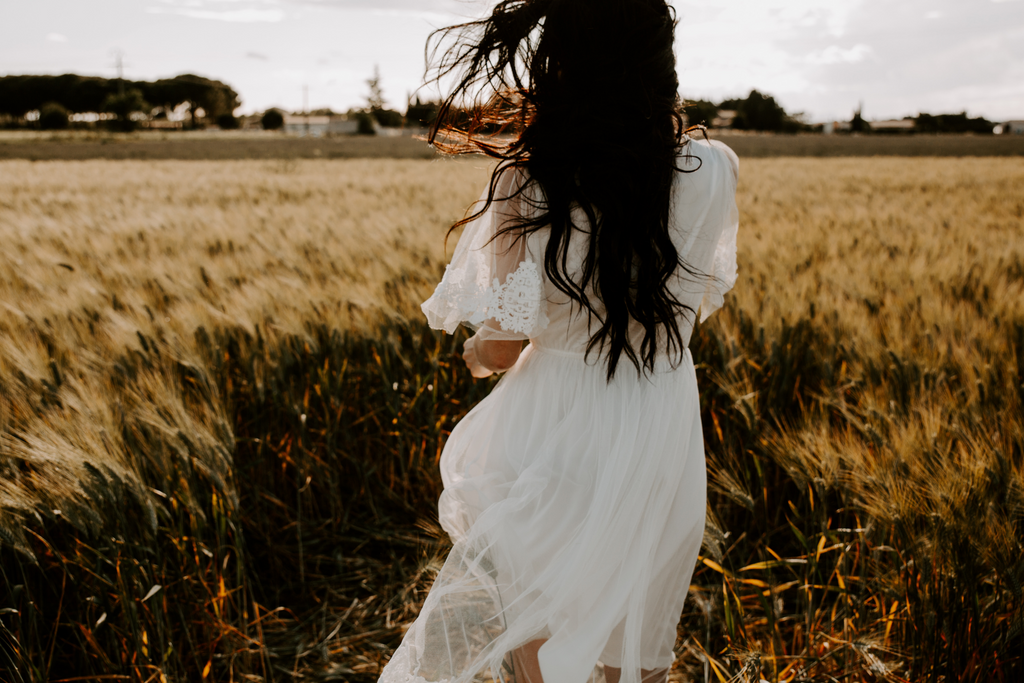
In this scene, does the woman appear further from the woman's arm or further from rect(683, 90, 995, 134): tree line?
rect(683, 90, 995, 134): tree line

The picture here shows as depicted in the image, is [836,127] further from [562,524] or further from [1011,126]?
[562,524]

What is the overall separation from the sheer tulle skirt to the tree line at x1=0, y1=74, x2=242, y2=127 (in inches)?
2105

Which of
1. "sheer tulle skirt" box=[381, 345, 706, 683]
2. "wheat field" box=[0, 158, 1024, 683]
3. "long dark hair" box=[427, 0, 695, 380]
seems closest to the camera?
"long dark hair" box=[427, 0, 695, 380]

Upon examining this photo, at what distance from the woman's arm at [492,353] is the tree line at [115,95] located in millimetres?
53358

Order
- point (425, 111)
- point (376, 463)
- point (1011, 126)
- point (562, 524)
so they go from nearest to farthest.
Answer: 1. point (562, 524)
2. point (425, 111)
3. point (376, 463)
4. point (1011, 126)

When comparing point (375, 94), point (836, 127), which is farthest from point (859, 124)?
point (375, 94)

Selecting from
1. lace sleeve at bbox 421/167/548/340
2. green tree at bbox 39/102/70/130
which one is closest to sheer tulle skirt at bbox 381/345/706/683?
lace sleeve at bbox 421/167/548/340

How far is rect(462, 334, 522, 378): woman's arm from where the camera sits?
1.11 m

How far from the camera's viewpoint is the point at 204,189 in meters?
7.69

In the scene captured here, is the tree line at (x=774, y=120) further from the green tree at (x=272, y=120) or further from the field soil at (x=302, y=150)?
the green tree at (x=272, y=120)

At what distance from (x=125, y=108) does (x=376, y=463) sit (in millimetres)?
55976

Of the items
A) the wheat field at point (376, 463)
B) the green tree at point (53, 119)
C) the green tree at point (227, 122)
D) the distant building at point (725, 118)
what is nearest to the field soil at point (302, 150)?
the wheat field at point (376, 463)

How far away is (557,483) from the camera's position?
1.12 meters

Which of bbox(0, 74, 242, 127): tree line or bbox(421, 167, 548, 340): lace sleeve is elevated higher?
bbox(0, 74, 242, 127): tree line
